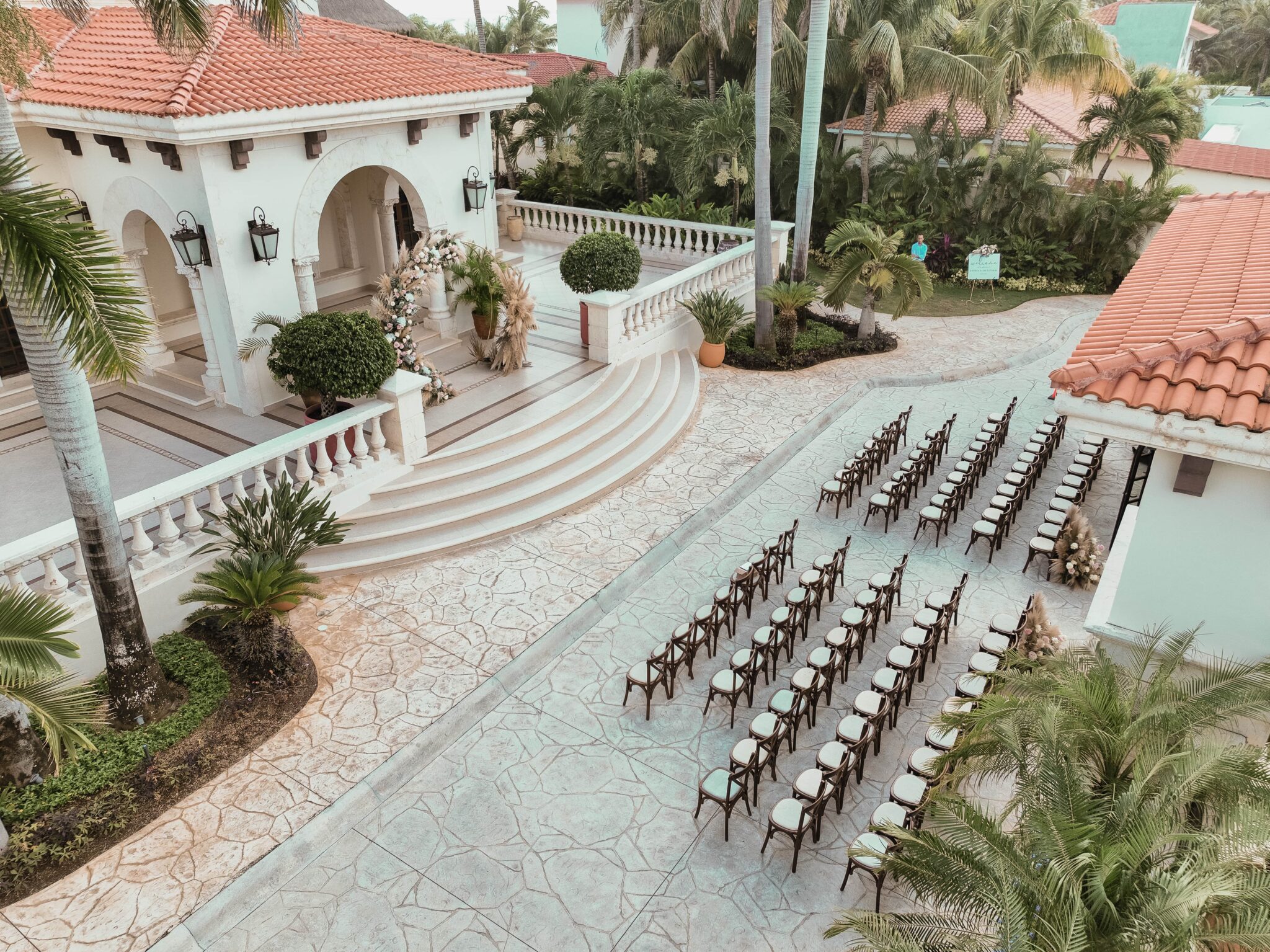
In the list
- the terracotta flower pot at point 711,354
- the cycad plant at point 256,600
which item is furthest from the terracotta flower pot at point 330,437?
the terracotta flower pot at point 711,354

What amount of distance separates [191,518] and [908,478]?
10.4 metres

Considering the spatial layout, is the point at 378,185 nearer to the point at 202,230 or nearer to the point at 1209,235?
the point at 202,230

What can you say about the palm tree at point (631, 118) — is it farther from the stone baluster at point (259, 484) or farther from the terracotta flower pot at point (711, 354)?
the stone baluster at point (259, 484)

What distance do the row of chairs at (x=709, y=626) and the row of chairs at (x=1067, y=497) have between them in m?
3.50

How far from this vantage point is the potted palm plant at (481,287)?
15.9 meters

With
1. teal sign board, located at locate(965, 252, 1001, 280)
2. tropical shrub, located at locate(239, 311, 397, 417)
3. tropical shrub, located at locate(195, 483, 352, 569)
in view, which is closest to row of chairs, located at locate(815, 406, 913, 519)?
tropical shrub, located at locate(239, 311, 397, 417)

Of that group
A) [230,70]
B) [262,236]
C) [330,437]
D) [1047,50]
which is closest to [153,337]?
[262,236]

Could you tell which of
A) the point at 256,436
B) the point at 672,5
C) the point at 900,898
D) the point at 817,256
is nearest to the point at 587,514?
the point at 256,436

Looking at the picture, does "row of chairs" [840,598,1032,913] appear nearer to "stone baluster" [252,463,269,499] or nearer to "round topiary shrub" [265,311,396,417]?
"stone baluster" [252,463,269,499]

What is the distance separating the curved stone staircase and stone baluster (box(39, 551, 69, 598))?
10.0 feet

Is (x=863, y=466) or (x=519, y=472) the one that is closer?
(x=519, y=472)

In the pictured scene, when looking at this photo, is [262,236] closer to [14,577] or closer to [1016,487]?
[14,577]

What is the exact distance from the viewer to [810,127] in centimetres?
2050

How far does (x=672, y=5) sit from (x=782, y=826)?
2828 cm
